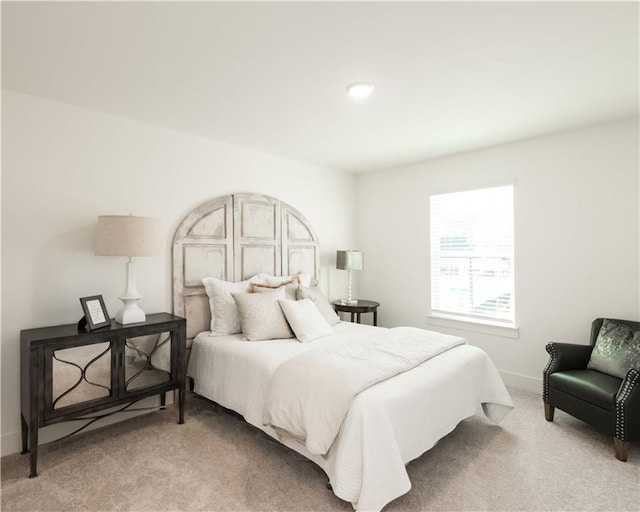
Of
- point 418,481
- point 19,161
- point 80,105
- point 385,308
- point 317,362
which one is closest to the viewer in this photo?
point 418,481

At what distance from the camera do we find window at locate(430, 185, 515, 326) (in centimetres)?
371

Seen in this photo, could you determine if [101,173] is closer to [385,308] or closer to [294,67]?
[294,67]

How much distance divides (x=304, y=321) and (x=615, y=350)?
2414 millimetres

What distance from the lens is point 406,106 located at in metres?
2.68

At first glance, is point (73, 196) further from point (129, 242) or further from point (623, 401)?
point (623, 401)

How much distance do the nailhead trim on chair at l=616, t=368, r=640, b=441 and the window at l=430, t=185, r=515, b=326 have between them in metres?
1.36

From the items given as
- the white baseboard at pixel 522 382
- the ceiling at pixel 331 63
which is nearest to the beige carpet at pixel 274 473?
the white baseboard at pixel 522 382

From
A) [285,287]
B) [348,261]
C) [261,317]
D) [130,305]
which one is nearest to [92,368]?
[130,305]

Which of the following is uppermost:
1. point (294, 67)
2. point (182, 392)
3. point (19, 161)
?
point (294, 67)

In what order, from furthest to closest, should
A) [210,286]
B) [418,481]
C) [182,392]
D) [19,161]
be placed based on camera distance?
[210,286] < [182,392] < [19,161] < [418,481]

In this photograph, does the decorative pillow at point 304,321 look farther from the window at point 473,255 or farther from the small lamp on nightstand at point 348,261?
the window at point 473,255

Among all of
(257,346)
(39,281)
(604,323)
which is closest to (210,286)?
(257,346)

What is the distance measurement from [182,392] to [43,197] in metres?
1.78

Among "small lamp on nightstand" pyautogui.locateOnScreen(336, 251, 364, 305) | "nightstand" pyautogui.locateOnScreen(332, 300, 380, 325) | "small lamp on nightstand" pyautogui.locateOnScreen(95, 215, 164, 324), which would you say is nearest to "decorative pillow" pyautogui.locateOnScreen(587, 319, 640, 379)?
"nightstand" pyautogui.locateOnScreen(332, 300, 380, 325)
